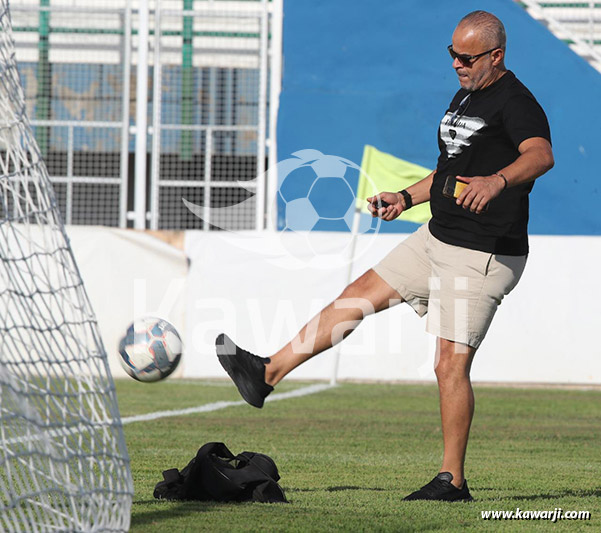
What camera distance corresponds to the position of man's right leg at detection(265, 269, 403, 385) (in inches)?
189

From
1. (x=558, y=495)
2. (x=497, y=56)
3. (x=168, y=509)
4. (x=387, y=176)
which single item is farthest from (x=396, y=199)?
(x=387, y=176)

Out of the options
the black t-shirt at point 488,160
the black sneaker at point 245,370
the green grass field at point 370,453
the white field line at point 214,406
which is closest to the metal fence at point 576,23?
the green grass field at point 370,453

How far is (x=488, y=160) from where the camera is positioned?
4.77 meters

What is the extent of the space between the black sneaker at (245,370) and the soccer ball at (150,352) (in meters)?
0.68

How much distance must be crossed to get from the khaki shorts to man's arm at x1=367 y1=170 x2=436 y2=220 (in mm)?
240

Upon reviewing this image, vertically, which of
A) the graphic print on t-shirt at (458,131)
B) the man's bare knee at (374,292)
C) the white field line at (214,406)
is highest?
the graphic print on t-shirt at (458,131)

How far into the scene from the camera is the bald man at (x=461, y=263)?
467cm

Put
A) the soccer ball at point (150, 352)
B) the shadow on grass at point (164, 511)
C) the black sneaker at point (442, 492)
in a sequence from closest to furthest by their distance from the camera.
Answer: the shadow on grass at point (164, 511)
the black sneaker at point (442, 492)
the soccer ball at point (150, 352)

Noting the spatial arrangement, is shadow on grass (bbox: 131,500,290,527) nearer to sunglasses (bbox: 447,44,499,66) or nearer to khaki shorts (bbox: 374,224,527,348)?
khaki shorts (bbox: 374,224,527,348)

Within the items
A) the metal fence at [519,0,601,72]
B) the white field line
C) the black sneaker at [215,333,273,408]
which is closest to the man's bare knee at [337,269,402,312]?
the black sneaker at [215,333,273,408]

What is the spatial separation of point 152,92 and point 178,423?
28.6 feet

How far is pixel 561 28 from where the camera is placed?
1639 centimetres

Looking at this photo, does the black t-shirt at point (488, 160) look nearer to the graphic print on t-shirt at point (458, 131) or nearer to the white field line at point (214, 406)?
the graphic print on t-shirt at point (458, 131)

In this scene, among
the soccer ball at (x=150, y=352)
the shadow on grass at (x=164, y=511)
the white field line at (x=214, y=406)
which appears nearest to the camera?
the shadow on grass at (x=164, y=511)
